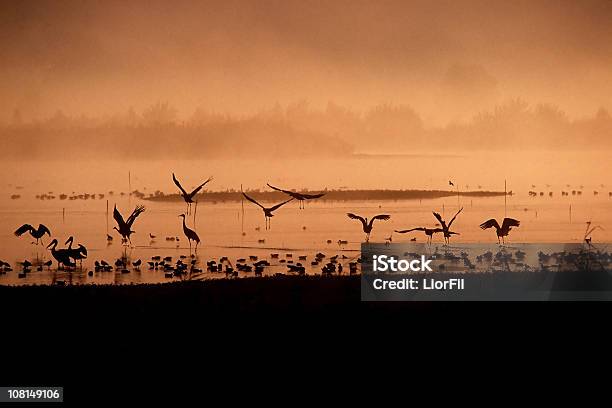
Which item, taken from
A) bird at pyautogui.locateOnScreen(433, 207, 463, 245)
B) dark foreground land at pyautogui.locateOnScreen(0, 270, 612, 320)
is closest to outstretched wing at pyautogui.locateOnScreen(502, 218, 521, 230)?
Answer: bird at pyautogui.locateOnScreen(433, 207, 463, 245)

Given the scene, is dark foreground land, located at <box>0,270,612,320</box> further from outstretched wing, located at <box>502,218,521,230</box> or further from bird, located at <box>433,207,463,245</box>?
bird, located at <box>433,207,463,245</box>

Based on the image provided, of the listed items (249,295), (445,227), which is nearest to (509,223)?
(445,227)

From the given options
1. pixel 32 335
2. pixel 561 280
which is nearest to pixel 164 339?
pixel 32 335

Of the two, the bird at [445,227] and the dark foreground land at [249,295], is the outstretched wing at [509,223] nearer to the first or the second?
the bird at [445,227]

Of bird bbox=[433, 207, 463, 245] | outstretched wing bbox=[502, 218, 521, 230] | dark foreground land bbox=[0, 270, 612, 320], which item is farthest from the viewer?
bird bbox=[433, 207, 463, 245]

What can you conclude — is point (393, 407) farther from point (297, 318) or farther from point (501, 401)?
point (297, 318)

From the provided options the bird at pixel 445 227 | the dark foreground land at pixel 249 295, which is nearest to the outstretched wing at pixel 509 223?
the bird at pixel 445 227

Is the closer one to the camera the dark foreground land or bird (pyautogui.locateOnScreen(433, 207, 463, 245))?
the dark foreground land

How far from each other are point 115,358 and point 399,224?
7736mm

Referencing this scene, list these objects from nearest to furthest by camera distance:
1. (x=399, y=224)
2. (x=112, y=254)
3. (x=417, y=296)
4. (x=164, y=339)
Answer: (x=164, y=339) < (x=417, y=296) < (x=112, y=254) < (x=399, y=224)

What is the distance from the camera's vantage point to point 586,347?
5.63m

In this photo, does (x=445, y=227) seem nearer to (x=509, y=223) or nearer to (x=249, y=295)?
(x=509, y=223)

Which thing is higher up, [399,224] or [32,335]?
[399,224]

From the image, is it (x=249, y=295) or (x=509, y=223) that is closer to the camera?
(x=249, y=295)
